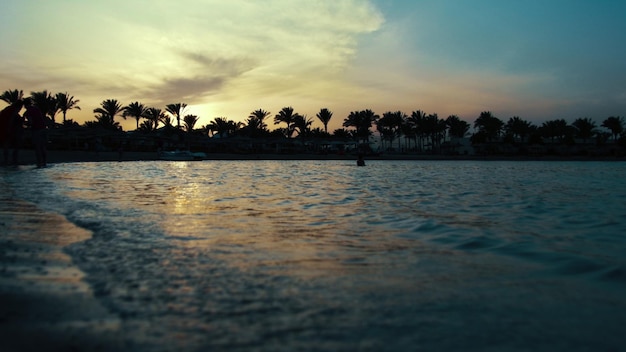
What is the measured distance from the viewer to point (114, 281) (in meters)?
2.56

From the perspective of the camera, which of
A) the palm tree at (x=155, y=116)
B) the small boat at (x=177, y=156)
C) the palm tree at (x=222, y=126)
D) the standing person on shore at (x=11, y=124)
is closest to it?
the standing person on shore at (x=11, y=124)

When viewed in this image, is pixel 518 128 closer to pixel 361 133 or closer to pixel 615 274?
pixel 361 133

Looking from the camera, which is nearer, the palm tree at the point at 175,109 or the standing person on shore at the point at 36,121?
the standing person on shore at the point at 36,121

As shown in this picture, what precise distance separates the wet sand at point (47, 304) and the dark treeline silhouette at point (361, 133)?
51721mm

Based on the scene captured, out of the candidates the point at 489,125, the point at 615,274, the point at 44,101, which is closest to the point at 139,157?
the point at 44,101

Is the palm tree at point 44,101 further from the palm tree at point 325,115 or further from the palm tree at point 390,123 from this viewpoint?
the palm tree at point 390,123

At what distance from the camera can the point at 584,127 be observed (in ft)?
334

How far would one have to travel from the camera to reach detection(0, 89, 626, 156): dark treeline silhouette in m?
65.2

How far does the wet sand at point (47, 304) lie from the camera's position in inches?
68.9

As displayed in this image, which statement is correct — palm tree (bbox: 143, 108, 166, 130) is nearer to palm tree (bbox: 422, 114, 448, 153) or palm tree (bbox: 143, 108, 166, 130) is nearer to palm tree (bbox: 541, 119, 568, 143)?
palm tree (bbox: 422, 114, 448, 153)

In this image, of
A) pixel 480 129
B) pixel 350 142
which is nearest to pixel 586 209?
pixel 350 142

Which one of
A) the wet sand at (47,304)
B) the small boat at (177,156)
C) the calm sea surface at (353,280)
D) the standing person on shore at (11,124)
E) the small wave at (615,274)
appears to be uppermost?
the standing person on shore at (11,124)

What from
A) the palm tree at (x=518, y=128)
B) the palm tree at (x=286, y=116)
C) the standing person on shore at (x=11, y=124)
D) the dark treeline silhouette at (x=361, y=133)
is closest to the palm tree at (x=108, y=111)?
the dark treeline silhouette at (x=361, y=133)

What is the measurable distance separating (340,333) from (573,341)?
1.06 m
